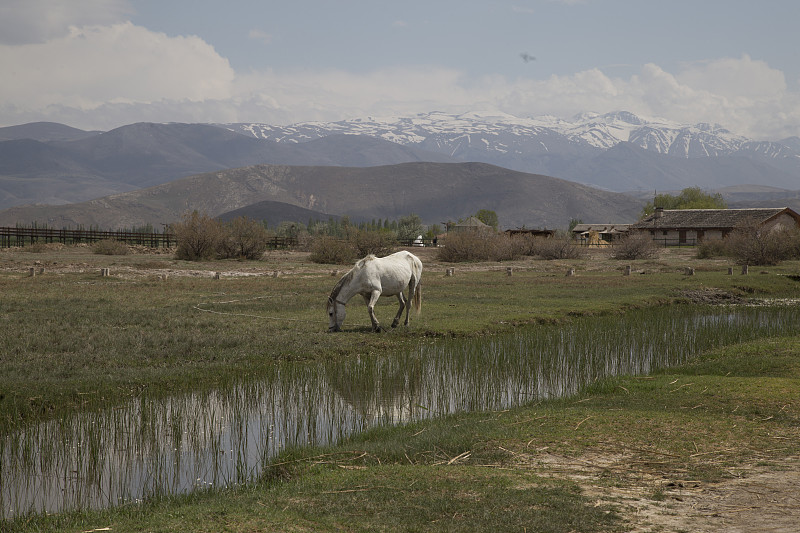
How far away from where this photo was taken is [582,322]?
24938 millimetres

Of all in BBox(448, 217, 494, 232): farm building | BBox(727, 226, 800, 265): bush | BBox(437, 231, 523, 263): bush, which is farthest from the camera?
BBox(448, 217, 494, 232): farm building

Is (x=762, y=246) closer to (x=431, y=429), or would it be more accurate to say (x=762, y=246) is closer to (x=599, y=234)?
(x=431, y=429)

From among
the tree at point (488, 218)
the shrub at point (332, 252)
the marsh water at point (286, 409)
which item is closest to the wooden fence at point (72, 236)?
the shrub at point (332, 252)

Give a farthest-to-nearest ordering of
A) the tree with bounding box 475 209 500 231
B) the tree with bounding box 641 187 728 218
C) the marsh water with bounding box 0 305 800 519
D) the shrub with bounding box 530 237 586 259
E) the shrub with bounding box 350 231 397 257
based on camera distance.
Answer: the tree with bounding box 475 209 500 231 → the tree with bounding box 641 187 728 218 → the shrub with bounding box 530 237 586 259 → the shrub with bounding box 350 231 397 257 → the marsh water with bounding box 0 305 800 519

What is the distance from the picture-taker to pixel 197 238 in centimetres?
5362

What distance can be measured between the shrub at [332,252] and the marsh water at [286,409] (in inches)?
1331

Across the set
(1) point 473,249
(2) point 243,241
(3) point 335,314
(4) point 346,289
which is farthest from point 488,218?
(3) point 335,314

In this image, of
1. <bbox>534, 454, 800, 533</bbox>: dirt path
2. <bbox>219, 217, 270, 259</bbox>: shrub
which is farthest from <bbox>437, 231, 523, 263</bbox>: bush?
<bbox>534, 454, 800, 533</bbox>: dirt path

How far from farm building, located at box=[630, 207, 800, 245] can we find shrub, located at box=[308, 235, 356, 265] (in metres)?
56.0

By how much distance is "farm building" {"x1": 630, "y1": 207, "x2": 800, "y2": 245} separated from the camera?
9056 cm

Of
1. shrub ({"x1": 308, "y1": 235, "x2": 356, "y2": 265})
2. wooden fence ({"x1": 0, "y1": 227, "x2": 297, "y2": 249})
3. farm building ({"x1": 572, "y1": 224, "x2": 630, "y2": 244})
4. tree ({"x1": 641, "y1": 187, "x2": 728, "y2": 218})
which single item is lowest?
shrub ({"x1": 308, "y1": 235, "x2": 356, "y2": 265})

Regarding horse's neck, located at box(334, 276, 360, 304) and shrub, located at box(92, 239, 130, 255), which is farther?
shrub, located at box(92, 239, 130, 255)

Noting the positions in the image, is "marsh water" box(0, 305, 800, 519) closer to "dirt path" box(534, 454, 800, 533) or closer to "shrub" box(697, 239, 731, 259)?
"dirt path" box(534, 454, 800, 533)

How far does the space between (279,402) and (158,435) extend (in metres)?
2.76
